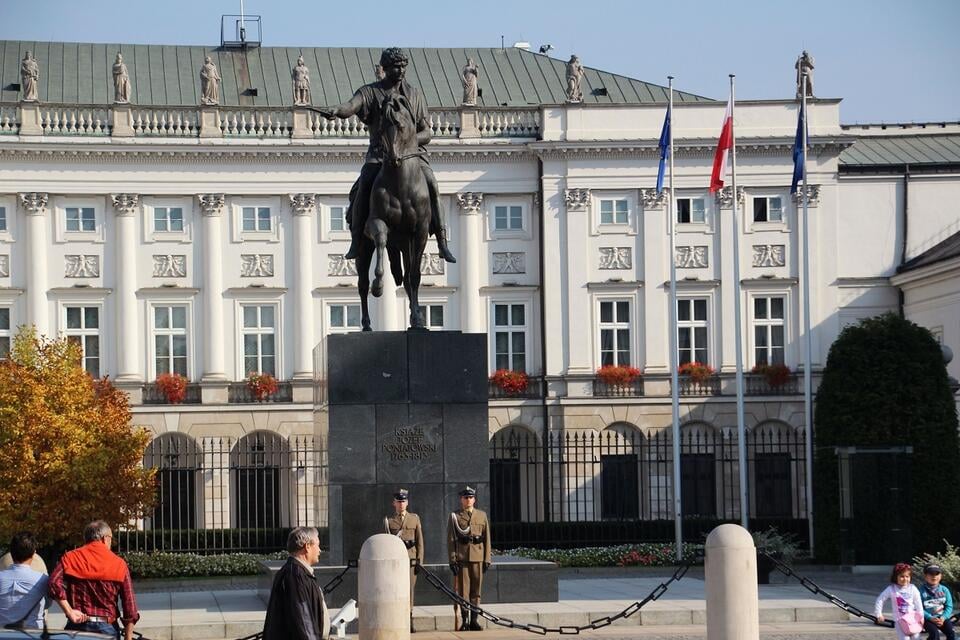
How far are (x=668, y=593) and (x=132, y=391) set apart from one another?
34.4 meters

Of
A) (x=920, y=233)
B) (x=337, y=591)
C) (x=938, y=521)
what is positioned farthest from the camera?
(x=920, y=233)

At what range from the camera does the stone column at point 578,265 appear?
202 feet

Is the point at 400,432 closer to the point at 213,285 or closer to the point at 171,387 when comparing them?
the point at 171,387

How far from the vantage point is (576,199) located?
61.8m

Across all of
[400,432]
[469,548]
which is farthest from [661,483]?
[469,548]

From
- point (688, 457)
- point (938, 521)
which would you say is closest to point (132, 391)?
point (688, 457)

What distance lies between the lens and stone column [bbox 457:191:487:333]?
62000 mm

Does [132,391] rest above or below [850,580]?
above

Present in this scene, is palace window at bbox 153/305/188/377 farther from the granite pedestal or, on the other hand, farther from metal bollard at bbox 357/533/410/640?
metal bollard at bbox 357/533/410/640

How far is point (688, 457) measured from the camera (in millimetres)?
59125

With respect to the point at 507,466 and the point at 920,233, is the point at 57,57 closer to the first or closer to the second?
the point at 507,466

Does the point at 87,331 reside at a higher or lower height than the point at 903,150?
lower

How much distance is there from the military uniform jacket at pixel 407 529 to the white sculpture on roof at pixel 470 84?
133ft

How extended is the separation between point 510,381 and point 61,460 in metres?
20.1
